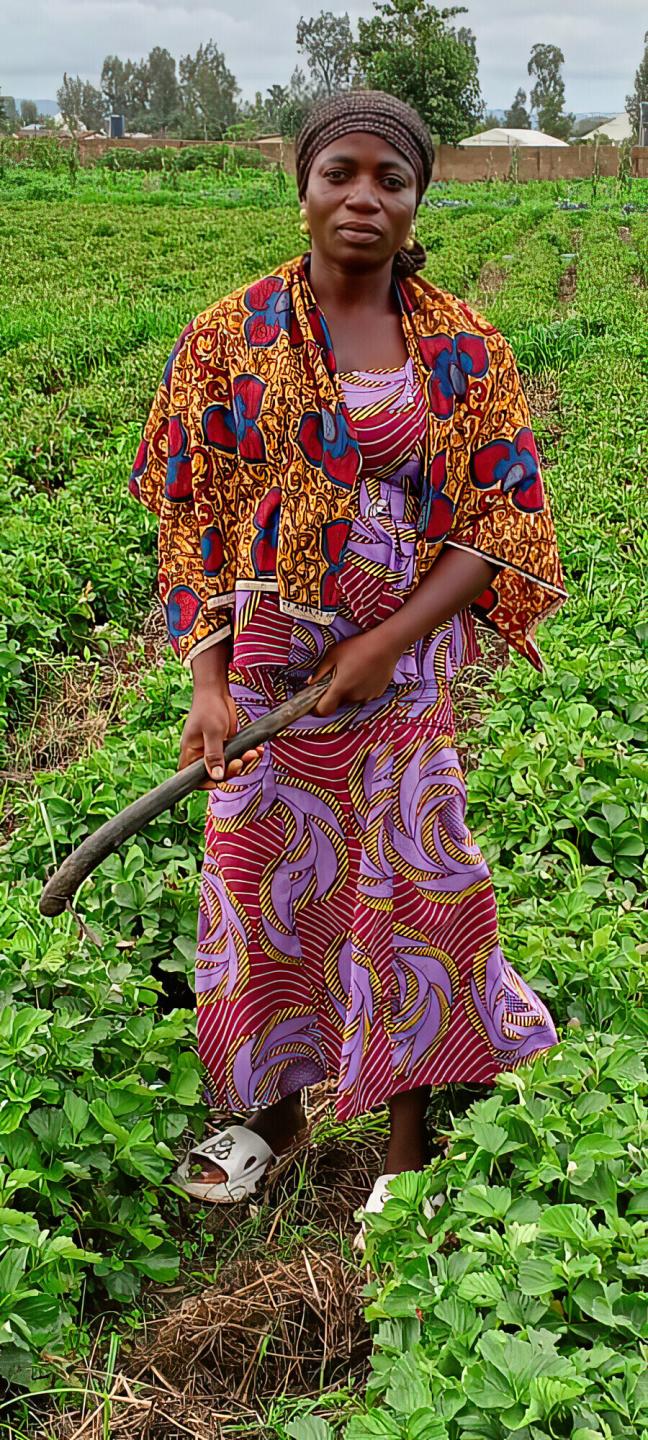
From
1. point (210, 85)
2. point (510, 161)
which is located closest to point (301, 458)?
point (510, 161)

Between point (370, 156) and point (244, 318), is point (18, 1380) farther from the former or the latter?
point (370, 156)

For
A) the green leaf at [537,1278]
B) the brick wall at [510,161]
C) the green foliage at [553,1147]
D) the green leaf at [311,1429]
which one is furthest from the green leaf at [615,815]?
the brick wall at [510,161]

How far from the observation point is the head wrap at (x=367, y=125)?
1775mm

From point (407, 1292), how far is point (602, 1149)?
12.5 inches

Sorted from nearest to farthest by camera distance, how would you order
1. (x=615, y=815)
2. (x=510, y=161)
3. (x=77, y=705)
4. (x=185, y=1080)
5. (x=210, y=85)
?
(x=185, y=1080) → (x=615, y=815) → (x=77, y=705) → (x=510, y=161) → (x=210, y=85)

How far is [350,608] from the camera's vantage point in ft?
6.44

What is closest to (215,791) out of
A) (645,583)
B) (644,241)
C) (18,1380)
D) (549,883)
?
(18,1380)

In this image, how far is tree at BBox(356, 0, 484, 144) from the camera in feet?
136

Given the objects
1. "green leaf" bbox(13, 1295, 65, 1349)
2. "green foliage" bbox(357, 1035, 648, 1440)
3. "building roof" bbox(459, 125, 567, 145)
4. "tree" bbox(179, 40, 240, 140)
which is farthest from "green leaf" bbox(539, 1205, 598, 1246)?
"tree" bbox(179, 40, 240, 140)

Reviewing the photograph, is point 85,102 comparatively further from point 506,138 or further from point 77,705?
point 77,705

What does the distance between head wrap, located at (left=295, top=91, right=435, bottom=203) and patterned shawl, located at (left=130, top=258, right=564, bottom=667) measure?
0.53ft

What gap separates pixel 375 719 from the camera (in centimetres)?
204

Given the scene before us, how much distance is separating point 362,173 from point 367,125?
0.19ft

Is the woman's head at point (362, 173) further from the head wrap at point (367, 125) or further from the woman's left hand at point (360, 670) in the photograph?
the woman's left hand at point (360, 670)
